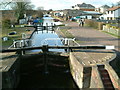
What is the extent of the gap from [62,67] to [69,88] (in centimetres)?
269

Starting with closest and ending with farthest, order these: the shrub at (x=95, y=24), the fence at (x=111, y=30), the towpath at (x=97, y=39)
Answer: the towpath at (x=97, y=39), the fence at (x=111, y=30), the shrub at (x=95, y=24)

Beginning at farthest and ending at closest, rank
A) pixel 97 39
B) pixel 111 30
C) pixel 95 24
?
pixel 95 24 < pixel 111 30 < pixel 97 39

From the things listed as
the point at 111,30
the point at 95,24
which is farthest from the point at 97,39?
the point at 95,24

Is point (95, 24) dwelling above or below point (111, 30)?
above

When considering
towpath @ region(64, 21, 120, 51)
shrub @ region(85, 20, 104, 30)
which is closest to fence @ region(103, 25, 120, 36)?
towpath @ region(64, 21, 120, 51)

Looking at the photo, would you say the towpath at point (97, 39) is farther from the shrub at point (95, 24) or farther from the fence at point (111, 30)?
the shrub at point (95, 24)

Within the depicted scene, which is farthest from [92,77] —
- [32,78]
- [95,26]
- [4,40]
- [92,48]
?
[95,26]

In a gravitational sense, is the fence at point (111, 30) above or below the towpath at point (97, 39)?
above

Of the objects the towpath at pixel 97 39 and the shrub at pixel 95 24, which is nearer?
the towpath at pixel 97 39

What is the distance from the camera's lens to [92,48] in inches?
475

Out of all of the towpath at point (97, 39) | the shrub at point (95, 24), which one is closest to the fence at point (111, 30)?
the towpath at point (97, 39)

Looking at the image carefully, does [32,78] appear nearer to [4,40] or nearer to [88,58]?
[88,58]

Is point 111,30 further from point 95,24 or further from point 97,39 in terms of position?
point 95,24

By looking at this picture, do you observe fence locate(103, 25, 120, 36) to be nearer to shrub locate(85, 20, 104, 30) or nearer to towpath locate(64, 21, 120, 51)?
towpath locate(64, 21, 120, 51)
